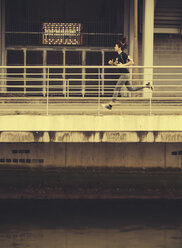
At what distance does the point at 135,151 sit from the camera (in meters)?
20.2

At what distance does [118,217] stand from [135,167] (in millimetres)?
1337

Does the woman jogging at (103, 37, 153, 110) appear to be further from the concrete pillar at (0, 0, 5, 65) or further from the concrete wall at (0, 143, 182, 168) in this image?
the concrete pillar at (0, 0, 5, 65)

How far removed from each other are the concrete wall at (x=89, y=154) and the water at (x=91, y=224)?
1112 millimetres

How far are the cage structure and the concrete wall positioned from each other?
45.5ft

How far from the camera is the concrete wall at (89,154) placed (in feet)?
66.2

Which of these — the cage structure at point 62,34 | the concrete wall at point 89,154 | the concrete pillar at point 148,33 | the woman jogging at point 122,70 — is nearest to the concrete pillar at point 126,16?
the cage structure at point 62,34

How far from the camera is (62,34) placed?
33844 millimetres

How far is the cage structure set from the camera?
33406mm

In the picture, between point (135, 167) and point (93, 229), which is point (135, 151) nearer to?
point (135, 167)

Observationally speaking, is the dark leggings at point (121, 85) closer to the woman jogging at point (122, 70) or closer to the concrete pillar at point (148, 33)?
the woman jogging at point (122, 70)

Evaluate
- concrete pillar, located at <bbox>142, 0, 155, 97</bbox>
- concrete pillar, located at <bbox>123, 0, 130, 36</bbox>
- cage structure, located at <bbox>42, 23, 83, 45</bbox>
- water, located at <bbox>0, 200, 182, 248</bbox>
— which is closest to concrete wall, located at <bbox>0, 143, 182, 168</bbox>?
water, located at <bbox>0, 200, 182, 248</bbox>

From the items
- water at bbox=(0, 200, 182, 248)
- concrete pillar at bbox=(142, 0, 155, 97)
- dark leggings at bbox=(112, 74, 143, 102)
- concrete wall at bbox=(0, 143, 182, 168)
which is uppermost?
concrete pillar at bbox=(142, 0, 155, 97)

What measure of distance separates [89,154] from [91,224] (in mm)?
1859

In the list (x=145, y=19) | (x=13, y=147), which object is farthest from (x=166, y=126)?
(x=145, y=19)
